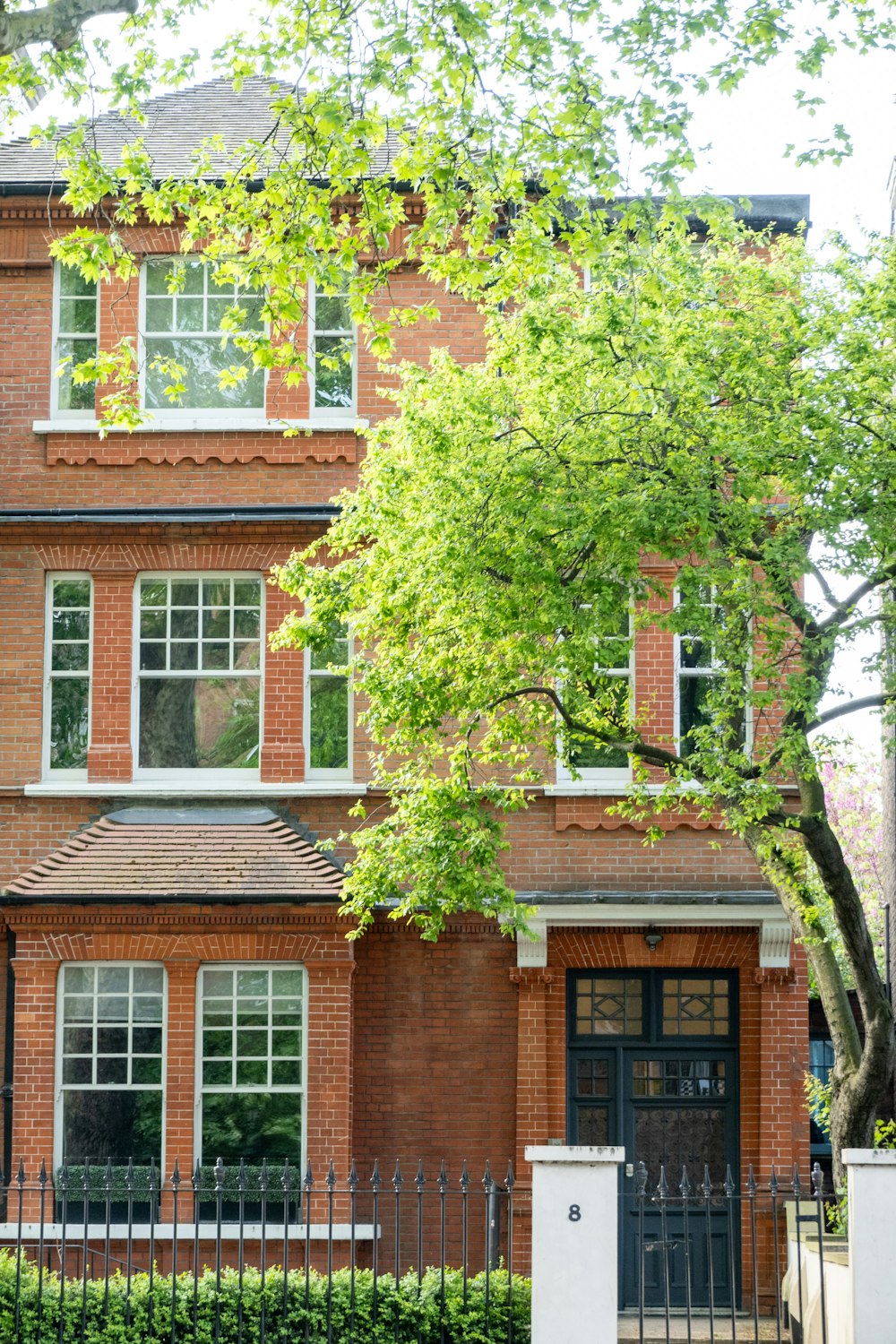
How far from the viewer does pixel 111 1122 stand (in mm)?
15344

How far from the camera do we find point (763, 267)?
12.2m

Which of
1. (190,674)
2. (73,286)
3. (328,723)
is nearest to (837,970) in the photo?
(328,723)

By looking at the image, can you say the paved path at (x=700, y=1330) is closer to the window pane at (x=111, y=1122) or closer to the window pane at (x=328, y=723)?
the window pane at (x=111, y=1122)

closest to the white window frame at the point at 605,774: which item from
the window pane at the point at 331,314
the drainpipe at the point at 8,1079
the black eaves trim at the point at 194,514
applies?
the black eaves trim at the point at 194,514

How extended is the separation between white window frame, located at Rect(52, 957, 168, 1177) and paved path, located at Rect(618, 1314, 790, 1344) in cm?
448

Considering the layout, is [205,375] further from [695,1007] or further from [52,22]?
[695,1007]

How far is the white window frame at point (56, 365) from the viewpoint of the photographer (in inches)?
664

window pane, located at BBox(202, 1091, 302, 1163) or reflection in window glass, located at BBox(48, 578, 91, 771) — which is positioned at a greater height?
reflection in window glass, located at BBox(48, 578, 91, 771)

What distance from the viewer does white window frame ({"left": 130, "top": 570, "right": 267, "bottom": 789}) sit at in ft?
53.7

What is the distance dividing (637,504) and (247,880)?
605cm

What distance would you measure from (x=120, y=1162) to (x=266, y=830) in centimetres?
335

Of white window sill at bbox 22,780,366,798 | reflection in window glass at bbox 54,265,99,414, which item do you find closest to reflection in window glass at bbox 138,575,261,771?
white window sill at bbox 22,780,366,798

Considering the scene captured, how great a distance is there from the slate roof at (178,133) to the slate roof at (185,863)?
6.62 m

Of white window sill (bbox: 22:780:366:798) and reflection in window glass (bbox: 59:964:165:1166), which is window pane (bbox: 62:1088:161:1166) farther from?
white window sill (bbox: 22:780:366:798)
